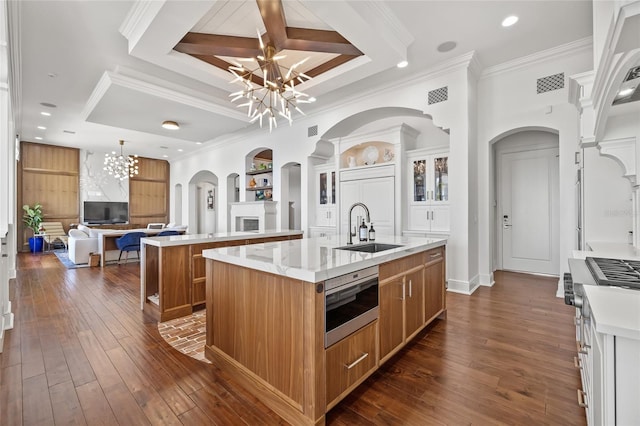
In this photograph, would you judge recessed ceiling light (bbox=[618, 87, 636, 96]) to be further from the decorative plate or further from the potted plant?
the potted plant

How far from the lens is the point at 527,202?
205 inches

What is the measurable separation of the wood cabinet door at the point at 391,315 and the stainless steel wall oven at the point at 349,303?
0.36 feet

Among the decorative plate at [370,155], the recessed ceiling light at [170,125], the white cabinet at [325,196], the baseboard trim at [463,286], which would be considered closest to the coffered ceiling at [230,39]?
the recessed ceiling light at [170,125]

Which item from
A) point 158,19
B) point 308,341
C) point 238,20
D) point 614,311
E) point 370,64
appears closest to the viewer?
point 614,311

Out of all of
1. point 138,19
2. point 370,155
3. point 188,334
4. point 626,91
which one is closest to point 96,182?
point 138,19

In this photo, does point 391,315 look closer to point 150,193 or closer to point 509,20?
point 509,20

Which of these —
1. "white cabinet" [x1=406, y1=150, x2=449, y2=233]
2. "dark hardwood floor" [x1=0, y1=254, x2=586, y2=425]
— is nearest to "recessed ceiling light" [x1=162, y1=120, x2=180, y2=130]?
"dark hardwood floor" [x1=0, y1=254, x2=586, y2=425]

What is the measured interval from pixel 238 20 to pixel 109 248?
6.03 metres

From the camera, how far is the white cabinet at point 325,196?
6.08m

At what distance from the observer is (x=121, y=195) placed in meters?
11.0

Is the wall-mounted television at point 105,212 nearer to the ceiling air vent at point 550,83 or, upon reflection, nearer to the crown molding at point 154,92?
the crown molding at point 154,92

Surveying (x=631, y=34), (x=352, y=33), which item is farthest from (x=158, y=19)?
(x=631, y=34)

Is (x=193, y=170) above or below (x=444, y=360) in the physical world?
above

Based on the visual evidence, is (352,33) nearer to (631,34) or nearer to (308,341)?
(631,34)
